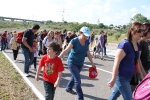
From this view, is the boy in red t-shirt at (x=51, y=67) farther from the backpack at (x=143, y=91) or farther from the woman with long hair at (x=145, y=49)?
the backpack at (x=143, y=91)

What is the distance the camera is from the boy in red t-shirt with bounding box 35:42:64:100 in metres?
3.82

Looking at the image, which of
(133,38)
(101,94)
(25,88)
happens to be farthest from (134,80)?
(25,88)

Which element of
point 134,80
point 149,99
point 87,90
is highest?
point 149,99

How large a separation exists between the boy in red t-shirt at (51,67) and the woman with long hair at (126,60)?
43.0 inches

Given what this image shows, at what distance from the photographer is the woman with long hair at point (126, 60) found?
3.17m

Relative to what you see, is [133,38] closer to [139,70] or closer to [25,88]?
[139,70]

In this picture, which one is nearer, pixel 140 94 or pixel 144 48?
pixel 140 94

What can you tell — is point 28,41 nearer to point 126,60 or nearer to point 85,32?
point 85,32

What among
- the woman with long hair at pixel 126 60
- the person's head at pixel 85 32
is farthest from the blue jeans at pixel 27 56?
the woman with long hair at pixel 126 60

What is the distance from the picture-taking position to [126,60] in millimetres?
3236

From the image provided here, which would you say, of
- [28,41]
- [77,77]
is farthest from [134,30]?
[28,41]

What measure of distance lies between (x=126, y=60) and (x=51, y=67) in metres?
1.41

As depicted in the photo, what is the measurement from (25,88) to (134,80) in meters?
3.24

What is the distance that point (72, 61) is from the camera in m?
4.88
